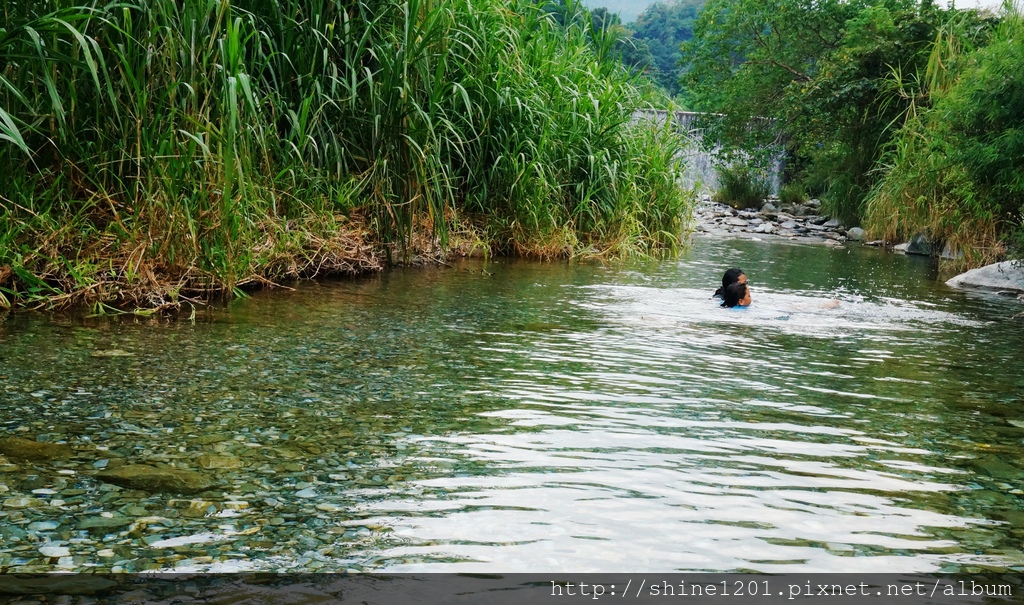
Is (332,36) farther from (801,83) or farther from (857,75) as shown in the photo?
(801,83)

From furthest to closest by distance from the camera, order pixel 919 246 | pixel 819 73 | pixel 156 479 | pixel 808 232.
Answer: pixel 819 73
pixel 808 232
pixel 919 246
pixel 156 479

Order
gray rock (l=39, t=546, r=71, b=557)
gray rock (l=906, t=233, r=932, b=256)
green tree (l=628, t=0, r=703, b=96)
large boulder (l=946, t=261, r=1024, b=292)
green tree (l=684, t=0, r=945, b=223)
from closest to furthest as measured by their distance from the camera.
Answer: gray rock (l=39, t=546, r=71, b=557) → large boulder (l=946, t=261, r=1024, b=292) → gray rock (l=906, t=233, r=932, b=256) → green tree (l=684, t=0, r=945, b=223) → green tree (l=628, t=0, r=703, b=96)

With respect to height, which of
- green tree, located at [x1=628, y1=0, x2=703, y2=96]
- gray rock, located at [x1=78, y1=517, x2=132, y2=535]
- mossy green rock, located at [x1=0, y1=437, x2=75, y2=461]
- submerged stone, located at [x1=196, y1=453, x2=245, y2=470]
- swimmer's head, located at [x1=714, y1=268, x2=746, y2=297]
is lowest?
mossy green rock, located at [x1=0, y1=437, x2=75, y2=461]

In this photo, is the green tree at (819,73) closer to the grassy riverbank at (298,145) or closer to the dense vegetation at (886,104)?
the dense vegetation at (886,104)

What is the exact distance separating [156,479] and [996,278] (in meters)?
9.39

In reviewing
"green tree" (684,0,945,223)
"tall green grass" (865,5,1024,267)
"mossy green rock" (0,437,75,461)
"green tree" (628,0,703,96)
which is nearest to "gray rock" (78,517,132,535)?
"mossy green rock" (0,437,75,461)

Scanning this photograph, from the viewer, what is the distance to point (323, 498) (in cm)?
244

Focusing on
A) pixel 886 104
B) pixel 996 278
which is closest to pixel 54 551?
pixel 996 278

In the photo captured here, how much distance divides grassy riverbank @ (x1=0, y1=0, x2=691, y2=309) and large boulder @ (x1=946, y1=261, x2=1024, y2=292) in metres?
3.48

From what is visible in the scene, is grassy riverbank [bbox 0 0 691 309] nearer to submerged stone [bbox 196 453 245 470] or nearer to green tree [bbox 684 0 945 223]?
submerged stone [bbox 196 453 245 470]

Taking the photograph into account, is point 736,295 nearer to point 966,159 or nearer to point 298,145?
point 966,159

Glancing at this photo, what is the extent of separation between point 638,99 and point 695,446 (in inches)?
343

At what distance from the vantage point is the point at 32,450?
271 cm

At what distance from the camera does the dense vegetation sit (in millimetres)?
8859
